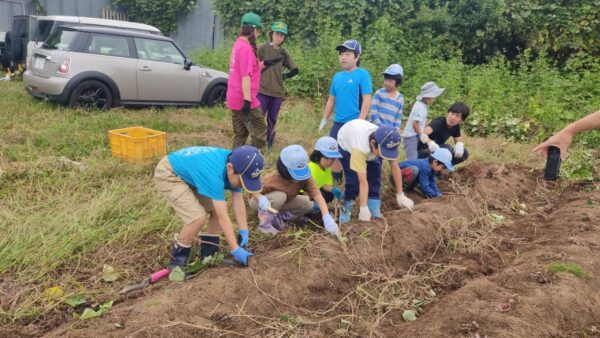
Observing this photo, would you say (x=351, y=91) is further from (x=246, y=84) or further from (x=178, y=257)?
(x=178, y=257)

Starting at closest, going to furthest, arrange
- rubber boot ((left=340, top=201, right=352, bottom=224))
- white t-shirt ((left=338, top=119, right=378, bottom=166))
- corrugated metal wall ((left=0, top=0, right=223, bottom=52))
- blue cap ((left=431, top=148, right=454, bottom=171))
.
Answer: white t-shirt ((left=338, top=119, right=378, bottom=166)), rubber boot ((left=340, top=201, right=352, bottom=224)), blue cap ((left=431, top=148, right=454, bottom=171)), corrugated metal wall ((left=0, top=0, right=223, bottom=52))

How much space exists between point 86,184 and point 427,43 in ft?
29.5

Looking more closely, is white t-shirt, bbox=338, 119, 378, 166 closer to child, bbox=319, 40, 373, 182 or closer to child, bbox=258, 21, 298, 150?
child, bbox=319, 40, 373, 182

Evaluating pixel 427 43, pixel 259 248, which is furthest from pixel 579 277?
pixel 427 43

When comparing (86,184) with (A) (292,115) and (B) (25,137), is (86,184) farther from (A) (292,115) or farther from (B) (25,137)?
(A) (292,115)

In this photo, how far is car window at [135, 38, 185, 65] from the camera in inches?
353

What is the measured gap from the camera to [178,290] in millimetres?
3383

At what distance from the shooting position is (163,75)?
29.8 ft

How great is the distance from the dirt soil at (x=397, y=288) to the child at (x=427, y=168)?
70 centimetres

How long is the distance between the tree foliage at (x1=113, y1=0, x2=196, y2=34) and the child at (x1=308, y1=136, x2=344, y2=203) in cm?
1284

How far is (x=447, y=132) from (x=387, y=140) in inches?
90.2

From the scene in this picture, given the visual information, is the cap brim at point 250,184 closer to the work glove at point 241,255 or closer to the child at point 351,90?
the work glove at point 241,255

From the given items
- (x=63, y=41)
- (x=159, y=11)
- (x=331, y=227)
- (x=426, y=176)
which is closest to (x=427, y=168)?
(x=426, y=176)

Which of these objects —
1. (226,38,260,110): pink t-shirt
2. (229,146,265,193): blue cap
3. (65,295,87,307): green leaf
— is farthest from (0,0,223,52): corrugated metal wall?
(65,295,87,307): green leaf
